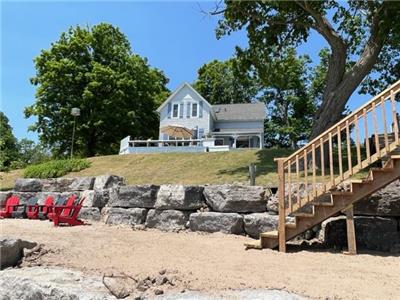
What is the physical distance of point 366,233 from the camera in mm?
6797

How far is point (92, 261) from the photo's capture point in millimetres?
5770

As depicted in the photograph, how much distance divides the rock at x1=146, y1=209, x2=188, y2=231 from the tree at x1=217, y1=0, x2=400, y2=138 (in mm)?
5626

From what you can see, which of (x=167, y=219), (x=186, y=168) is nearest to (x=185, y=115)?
(x=186, y=168)

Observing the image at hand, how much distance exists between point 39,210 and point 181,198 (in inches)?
192

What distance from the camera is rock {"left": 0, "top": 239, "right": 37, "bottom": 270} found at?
223 inches

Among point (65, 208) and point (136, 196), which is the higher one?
point (136, 196)

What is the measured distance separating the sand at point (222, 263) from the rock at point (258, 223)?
324mm

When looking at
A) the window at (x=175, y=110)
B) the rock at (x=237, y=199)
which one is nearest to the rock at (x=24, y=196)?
the rock at (x=237, y=199)

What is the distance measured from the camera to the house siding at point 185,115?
32.6 metres

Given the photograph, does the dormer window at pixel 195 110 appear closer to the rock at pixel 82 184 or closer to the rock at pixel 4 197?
the rock at pixel 82 184

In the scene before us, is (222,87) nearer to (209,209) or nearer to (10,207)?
(10,207)

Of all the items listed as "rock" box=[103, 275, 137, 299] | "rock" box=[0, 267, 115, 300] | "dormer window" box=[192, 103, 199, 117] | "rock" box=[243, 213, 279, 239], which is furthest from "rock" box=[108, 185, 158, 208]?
"dormer window" box=[192, 103, 199, 117]

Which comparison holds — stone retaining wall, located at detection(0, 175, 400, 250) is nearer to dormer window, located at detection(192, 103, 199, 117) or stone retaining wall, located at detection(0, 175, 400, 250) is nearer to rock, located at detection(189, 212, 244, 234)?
rock, located at detection(189, 212, 244, 234)

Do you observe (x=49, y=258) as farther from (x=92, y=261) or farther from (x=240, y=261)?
(x=240, y=261)
